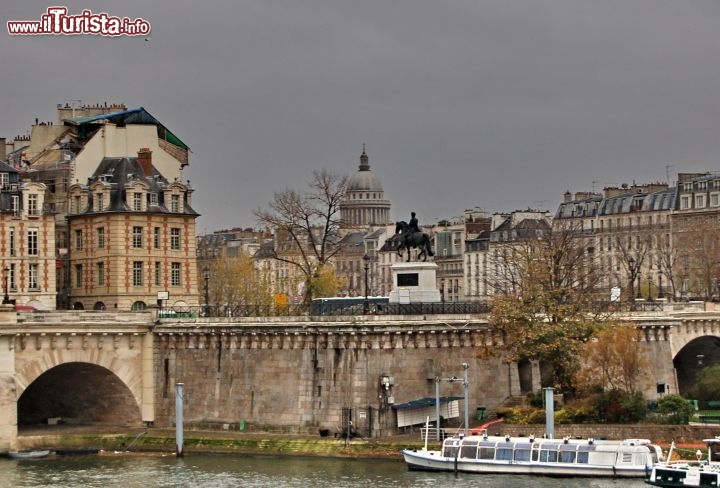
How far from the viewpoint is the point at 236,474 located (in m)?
82.3

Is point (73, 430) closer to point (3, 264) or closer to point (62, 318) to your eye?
point (62, 318)

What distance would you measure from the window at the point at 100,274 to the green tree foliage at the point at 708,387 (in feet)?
115

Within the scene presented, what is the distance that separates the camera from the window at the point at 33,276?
11325cm

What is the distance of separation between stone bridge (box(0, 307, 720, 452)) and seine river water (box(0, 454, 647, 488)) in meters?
3.92

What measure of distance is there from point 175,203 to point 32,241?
28.2 feet

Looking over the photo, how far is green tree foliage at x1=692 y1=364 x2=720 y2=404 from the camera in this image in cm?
9756

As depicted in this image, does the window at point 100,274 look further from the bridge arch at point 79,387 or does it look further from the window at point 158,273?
the bridge arch at point 79,387

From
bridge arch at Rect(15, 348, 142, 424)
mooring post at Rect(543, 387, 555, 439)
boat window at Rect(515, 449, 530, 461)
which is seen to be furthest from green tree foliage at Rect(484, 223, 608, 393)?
bridge arch at Rect(15, 348, 142, 424)

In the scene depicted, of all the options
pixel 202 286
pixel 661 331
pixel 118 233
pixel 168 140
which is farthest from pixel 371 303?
pixel 202 286

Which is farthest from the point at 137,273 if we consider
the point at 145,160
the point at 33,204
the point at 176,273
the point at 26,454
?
the point at 26,454

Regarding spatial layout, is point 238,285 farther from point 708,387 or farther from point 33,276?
point 708,387

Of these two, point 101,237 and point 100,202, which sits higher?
point 100,202

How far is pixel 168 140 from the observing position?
12300cm

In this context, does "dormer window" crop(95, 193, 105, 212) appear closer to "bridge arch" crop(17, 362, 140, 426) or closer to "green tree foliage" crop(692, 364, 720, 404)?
"bridge arch" crop(17, 362, 140, 426)
